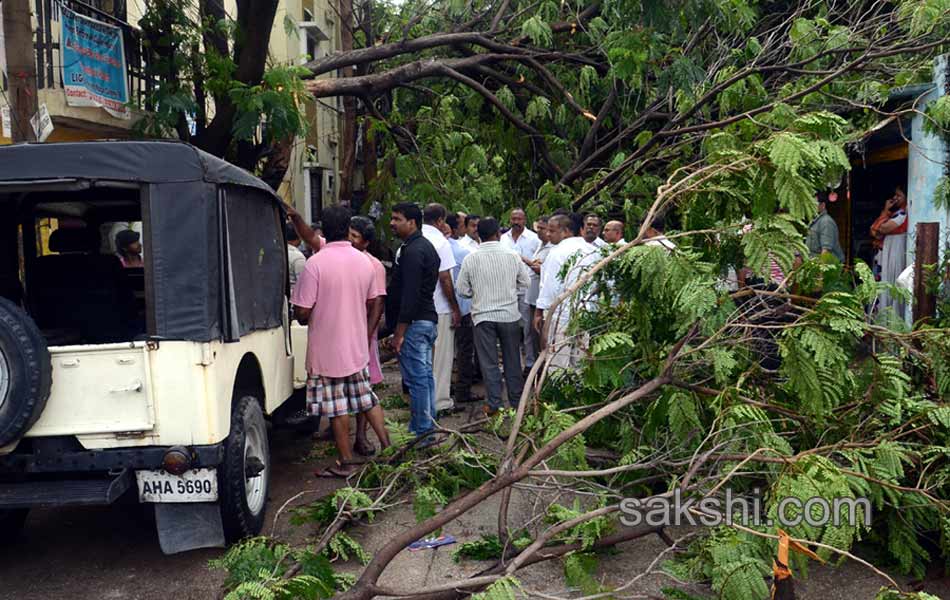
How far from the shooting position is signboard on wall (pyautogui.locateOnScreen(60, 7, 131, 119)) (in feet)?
31.1

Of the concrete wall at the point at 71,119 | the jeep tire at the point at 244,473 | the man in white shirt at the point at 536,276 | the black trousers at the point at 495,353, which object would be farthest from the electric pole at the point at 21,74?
the man in white shirt at the point at 536,276

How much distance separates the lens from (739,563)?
3734 millimetres

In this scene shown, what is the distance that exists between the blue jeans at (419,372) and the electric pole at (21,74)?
3.25 metres

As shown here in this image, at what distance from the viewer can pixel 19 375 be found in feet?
14.3

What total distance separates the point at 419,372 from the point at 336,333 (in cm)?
102

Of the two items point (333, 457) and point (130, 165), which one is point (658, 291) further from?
point (333, 457)

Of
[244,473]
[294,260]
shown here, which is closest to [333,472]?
[244,473]

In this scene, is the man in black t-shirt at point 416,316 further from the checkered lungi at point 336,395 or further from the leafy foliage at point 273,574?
the leafy foliage at point 273,574

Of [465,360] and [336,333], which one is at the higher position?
[336,333]

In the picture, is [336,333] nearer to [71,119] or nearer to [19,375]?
[19,375]

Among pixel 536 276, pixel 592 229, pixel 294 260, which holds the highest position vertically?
pixel 592 229

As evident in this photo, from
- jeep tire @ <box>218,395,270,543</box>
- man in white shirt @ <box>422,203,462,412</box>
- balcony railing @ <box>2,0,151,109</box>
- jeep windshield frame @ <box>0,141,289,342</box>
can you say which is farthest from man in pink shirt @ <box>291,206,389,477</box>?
balcony railing @ <box>2,0,151,109</box>

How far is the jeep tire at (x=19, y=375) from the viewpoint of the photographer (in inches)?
172

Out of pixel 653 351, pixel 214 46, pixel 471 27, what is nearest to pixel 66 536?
pixel 653 351
